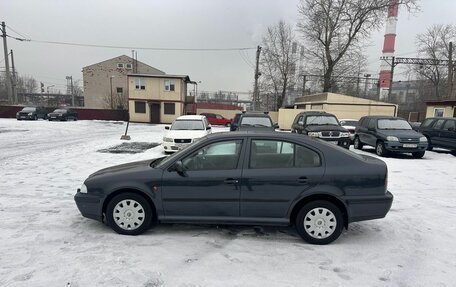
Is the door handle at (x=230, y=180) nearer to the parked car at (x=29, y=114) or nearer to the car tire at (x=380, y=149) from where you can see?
the car tire at (x=380, y=149)

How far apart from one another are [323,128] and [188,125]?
5.67m

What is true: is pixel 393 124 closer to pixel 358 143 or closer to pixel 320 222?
pixel 358 143

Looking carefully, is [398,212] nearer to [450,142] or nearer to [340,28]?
[450,142]

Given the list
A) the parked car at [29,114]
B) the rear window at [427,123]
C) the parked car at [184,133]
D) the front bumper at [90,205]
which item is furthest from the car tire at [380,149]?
the parked car at [29,114]

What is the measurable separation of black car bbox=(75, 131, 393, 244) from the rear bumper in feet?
0.04

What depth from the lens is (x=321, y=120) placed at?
530 inches

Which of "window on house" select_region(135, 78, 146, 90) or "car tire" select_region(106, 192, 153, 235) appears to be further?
"window on house" select_region(135, 78, 146, 90)

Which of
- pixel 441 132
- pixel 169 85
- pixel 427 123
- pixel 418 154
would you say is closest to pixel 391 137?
pixel 418 154

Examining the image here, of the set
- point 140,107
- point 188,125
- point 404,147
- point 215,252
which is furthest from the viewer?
point 140,107

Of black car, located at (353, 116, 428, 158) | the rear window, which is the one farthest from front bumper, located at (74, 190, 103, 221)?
the rear window

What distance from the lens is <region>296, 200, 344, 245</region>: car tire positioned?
3.91 m

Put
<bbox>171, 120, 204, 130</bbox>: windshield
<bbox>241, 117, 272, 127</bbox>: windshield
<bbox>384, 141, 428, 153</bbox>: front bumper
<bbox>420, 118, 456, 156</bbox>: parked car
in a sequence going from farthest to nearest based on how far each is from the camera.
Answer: <bbox>241, 117, 272, 127</bbox>: windshield
<bbox>420, 118, 456, 156</bbox>: parked car
<bbox>171, 120, 204, 130</bbox>: windshield
<bbox>384, 141, 428, 153</bbox>: front bumper

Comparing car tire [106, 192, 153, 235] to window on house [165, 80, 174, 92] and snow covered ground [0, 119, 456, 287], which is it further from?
window on house [165, 80, 174, 92]

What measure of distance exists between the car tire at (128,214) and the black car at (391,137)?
10392 mm
